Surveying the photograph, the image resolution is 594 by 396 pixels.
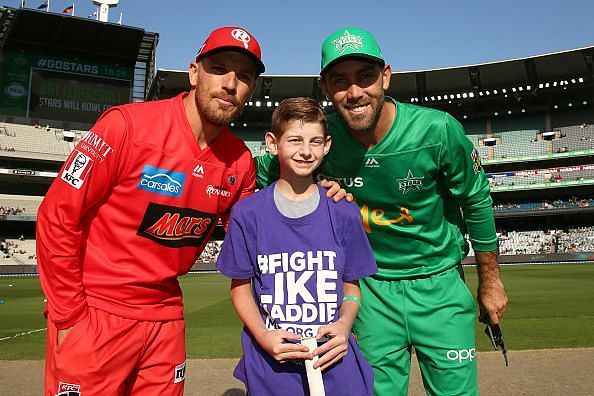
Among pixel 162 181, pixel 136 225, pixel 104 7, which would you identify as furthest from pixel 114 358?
pixel 104 7

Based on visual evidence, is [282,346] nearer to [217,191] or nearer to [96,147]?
[217,191]

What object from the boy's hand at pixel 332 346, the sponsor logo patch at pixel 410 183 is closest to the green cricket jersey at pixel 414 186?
the sponsor logo patch at pixel 410 183

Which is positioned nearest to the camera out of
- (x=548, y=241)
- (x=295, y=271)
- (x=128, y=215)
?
(x=295, y=271)

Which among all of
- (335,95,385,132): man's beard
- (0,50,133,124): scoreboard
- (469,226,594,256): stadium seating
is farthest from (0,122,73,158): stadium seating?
(335,95,385,132): man's beard

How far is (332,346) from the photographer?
84.4 inches

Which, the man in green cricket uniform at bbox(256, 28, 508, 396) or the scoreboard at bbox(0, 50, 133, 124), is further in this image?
the scoreboard at bbox(0, 50, 133, 124)

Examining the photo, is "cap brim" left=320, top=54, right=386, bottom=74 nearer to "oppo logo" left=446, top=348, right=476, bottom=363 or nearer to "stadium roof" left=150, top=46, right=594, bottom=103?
"oppo logo" left=446, top=348, right=476, bottom=363

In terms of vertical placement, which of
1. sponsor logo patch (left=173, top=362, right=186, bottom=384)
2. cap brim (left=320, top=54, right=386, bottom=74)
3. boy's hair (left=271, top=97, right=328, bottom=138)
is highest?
cap brim (left=320, top=54, right=386, bottom=74)

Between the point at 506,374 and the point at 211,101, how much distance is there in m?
5.03

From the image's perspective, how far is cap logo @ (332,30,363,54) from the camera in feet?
9.43

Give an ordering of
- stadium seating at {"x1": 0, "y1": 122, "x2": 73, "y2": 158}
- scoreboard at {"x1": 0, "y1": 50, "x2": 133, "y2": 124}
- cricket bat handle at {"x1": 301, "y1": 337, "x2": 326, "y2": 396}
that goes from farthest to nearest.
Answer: stadium seating at {"x1": 0, "y1": 122, "x2": 73, "y2": 158}
scoreboard at {"x1": 0, "y1": 50, "x2": 133, "y2": 124}
cricket bat handle at {"x1": 301, "y1": 337, "x2": 326, "y2": 396}

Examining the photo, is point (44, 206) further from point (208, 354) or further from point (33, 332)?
point (33, 332)

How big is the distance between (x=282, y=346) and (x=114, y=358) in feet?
3.43

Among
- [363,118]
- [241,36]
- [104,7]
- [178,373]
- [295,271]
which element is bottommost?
[178,373]
